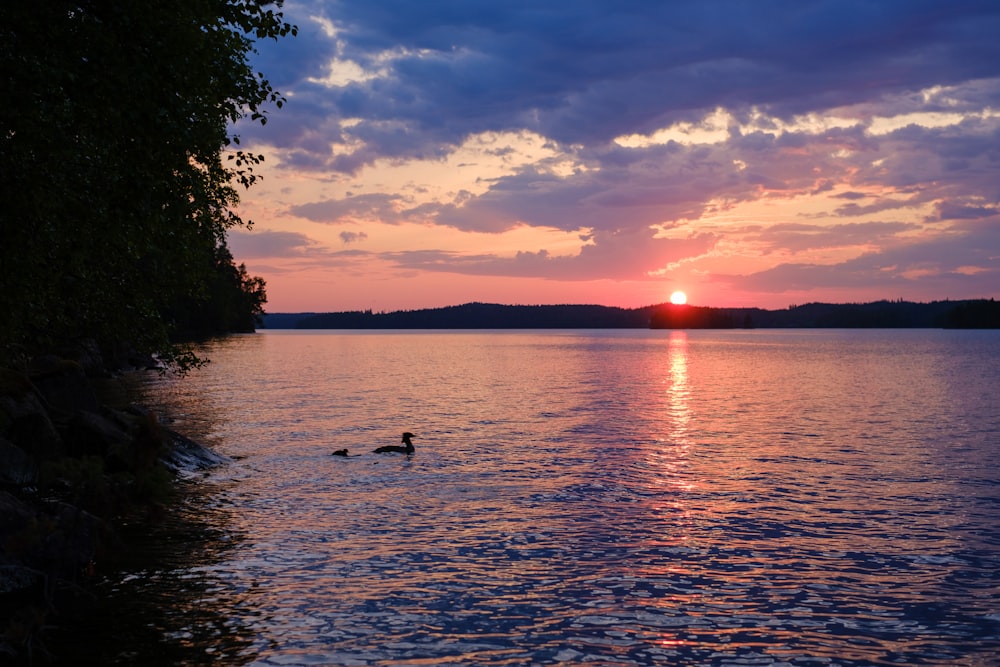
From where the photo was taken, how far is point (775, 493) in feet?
83.4

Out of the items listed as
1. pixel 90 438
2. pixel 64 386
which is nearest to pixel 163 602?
pixel 90 438

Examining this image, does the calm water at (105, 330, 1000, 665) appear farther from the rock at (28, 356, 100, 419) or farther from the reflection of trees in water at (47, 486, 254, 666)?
the rock at (28, 356, 100, 419)

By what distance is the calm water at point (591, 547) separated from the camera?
518 inches

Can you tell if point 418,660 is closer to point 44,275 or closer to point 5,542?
point 5,542

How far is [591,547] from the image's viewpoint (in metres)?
19.0

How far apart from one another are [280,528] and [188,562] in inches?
136

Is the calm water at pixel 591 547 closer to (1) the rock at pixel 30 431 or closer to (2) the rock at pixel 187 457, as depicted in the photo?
(2) the rock at pixel 187 457

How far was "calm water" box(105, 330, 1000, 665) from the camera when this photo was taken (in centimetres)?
1316

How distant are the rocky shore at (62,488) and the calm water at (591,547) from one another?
4.39 ft

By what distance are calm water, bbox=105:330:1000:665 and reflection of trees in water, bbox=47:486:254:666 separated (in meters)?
0.09

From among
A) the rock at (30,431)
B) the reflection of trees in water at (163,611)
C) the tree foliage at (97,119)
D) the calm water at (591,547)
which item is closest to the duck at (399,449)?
the calm water at (591,547)

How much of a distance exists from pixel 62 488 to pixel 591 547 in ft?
49.6

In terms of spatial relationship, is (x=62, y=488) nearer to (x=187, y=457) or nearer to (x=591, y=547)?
(x=187, y=457)

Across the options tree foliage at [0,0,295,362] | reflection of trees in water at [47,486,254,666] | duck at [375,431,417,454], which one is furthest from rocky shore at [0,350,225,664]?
duck at [375,431,417,454]
